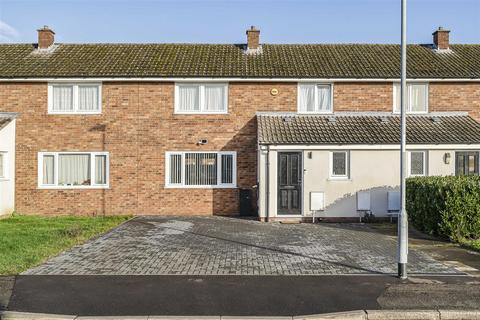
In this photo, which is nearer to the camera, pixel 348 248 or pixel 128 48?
pixel 348 248

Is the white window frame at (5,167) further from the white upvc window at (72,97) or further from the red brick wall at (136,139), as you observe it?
the white upvc window at (72,97)

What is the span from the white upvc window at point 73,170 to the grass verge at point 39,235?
1.38m

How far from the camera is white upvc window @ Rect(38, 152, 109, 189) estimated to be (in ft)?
61.1

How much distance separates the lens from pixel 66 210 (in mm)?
18547

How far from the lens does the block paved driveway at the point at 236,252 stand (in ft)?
30.3

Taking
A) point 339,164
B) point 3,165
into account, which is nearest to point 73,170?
point 3,165

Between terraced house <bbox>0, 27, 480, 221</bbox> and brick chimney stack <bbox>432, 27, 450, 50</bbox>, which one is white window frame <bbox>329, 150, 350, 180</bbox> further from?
brick chimney stack <bbox>432, 27, 450, 50</bbox>

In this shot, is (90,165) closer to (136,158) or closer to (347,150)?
(136,158)

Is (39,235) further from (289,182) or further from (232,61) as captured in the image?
(232,61)

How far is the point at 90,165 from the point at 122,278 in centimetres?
1095

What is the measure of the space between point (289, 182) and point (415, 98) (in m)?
6.45

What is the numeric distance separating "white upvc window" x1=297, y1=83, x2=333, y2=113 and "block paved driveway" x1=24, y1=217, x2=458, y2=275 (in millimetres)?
5312

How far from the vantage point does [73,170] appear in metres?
18.7

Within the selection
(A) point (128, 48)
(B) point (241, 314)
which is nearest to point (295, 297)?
(B) point (241, 314)
